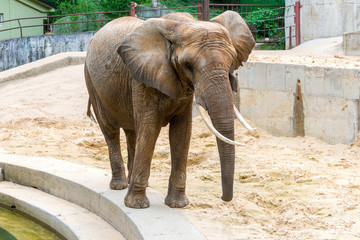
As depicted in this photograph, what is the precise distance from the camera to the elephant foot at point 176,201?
7.12 metres

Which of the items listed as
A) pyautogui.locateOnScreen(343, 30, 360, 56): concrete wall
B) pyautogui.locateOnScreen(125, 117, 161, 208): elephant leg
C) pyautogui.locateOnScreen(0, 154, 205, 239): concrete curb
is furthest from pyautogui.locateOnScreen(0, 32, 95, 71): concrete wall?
pyautogui.locateOnScreen(125, 117, 161, 208): elephant leg

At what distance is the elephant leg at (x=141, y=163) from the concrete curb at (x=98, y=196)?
11cm

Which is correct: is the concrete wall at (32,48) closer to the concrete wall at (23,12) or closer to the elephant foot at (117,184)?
the concrete wall at (23,12)

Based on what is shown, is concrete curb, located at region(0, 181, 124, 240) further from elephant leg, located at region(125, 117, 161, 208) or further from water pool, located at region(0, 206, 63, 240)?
elephant leg, located at region(125, 117, 161, 208)

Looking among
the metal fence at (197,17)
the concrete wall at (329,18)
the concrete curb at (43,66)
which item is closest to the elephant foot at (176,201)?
the concrete curb at (43,66)

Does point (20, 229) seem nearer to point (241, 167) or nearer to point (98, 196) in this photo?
point (98, 196)

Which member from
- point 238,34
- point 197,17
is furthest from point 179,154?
point 197,17

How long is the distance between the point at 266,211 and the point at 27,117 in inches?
321

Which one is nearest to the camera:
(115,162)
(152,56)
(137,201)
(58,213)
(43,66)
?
(152,56)

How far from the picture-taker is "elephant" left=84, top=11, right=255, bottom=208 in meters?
5.88

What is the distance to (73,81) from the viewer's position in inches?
653

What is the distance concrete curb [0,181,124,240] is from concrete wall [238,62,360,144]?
432 cm

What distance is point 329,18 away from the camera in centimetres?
2069

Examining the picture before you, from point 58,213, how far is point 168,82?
2.44m
